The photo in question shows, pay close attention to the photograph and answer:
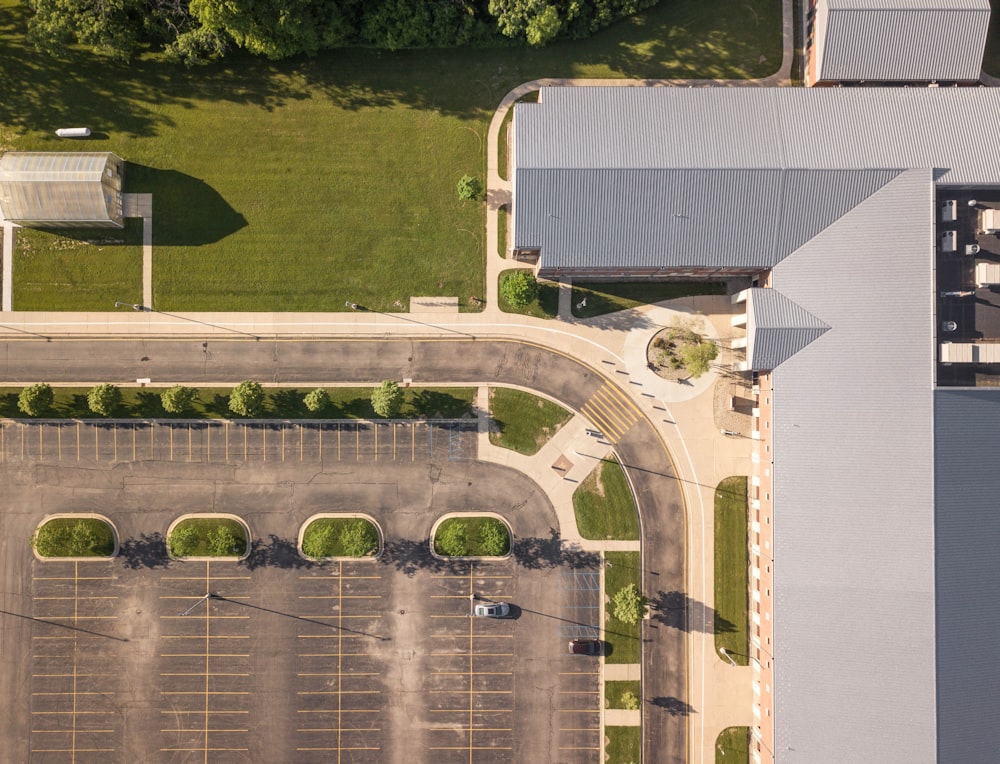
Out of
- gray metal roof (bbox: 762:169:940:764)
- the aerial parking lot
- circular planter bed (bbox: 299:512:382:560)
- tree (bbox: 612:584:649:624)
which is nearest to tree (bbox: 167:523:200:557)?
the aerial parking lot

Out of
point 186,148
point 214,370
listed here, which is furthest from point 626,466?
point 186,148

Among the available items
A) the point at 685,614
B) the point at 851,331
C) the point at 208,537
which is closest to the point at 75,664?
the point at 208,537

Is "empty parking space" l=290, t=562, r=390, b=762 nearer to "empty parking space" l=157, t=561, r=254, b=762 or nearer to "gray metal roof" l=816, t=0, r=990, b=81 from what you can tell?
"empty parking space" l=157, t=561, r=254, b=762

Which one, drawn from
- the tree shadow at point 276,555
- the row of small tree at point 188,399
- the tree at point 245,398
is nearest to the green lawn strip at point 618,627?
the row of small tree at point 188,399

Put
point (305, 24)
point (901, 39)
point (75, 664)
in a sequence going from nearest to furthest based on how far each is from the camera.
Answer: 1. point (901, 39)
2. point (305, 24)
3. point (75, 664)

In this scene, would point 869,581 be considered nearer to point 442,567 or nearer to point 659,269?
point 659,269

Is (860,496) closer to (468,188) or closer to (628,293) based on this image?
(628,293)
